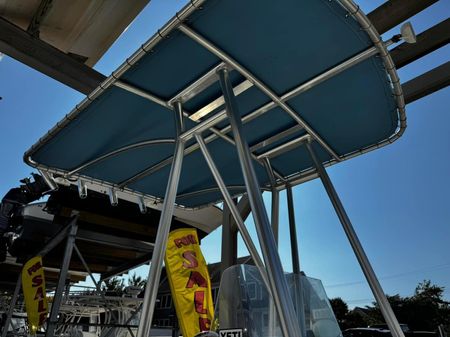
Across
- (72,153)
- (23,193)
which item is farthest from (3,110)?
(72,153)

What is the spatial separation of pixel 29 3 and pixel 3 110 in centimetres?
392

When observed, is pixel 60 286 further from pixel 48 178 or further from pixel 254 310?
pixel 254 310

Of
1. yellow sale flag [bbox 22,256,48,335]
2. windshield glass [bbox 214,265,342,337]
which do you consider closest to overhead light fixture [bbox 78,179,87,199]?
windshield glass [bbox 214,265,342,337]

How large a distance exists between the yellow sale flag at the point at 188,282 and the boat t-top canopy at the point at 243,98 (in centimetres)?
151

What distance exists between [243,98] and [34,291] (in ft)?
23.9

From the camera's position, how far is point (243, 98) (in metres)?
2.32

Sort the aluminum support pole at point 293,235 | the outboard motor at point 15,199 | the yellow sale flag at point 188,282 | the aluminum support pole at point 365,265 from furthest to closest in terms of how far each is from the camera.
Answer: the outboard motor at point 15,199 < the yellow sale flag at point 188,282 < the aluminum support pole at point 293,235 < the aluminum support pole at point 365,265

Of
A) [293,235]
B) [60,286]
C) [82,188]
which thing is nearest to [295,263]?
[293,235]

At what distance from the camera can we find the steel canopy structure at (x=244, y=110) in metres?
1.65

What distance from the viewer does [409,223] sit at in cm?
3089

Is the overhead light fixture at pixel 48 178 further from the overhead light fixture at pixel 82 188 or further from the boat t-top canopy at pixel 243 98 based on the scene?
the overhead light fixture at pixel 82 188

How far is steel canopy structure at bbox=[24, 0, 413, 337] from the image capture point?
5.43 ft

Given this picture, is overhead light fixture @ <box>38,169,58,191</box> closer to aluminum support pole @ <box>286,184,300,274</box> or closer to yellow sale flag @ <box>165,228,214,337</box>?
yellow sale flag @ <box>165,228,214,337</box>

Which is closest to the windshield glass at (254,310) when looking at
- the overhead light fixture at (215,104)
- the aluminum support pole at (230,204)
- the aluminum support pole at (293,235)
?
the aluminum support pole at (230,204)
